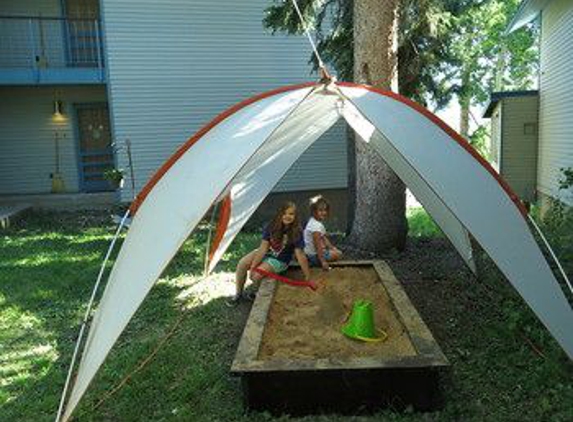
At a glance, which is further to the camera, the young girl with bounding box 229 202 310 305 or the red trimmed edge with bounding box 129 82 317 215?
the young girl with bounding box 229 202 310 305

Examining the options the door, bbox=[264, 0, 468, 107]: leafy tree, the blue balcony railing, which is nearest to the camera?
bbox=[264, 0, 468, 107]: leafy tree

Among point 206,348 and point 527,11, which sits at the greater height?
point 527,11

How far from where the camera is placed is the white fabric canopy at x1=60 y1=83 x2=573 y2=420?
12.3ft

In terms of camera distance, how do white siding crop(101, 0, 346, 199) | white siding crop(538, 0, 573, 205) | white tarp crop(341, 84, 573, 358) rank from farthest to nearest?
white siding crop(101, 0, 346, 199) < white siding crop(538, 0, 573, 205) < white tarp crop(341, 84, 573, 358)

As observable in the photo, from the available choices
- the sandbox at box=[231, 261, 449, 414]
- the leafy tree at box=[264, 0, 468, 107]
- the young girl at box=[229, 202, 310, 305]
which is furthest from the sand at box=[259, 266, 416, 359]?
the leafy tree at box=[264, 0, 468, 107]

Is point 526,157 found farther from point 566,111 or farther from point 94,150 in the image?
point 94,150

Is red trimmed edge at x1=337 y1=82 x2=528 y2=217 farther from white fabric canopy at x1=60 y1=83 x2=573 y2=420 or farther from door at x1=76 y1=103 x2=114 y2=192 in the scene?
door at x1=76 y1=103 x2=114 y2=192

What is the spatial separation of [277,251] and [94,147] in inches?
473

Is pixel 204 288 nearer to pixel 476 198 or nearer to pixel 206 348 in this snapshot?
pixel 206 348

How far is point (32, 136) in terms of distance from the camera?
16734mm

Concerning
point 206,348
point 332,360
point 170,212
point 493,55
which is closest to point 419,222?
point 206,348

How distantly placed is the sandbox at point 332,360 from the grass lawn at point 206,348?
4.7 inches

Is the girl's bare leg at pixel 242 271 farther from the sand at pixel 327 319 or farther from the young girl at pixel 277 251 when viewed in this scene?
the sand at pixel 327 319

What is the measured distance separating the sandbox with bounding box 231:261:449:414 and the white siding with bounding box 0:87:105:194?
12.8 metres
